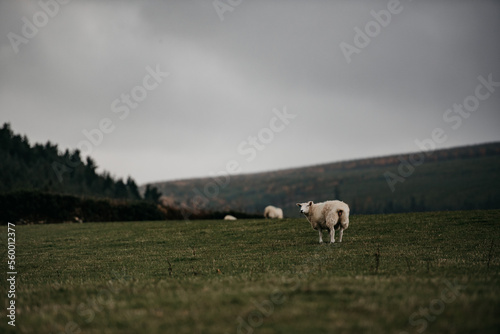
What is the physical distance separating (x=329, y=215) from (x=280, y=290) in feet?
39.9

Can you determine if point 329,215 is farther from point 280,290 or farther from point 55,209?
point 55,209

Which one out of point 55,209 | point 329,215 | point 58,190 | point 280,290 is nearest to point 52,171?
point 58,190

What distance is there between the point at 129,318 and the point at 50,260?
623 inches

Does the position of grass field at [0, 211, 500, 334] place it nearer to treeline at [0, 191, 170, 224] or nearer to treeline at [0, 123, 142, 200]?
treeline at [0, 191, 170, 224]

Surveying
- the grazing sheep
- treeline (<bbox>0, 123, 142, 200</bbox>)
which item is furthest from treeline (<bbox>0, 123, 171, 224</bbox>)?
the grazing sheep

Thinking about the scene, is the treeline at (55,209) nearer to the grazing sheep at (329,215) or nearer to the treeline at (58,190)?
the treeline at (58,190)

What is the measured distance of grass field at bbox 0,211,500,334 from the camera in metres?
6.77

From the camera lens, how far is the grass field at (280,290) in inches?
267

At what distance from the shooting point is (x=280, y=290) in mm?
8828

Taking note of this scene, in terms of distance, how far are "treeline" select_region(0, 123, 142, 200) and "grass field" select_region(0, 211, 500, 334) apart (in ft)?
206

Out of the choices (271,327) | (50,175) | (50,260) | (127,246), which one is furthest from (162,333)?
(50,175)

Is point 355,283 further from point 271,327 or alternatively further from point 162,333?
point 162,333

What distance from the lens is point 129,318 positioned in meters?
7.33

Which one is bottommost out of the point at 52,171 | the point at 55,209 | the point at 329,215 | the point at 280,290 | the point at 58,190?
the point at 280,290
